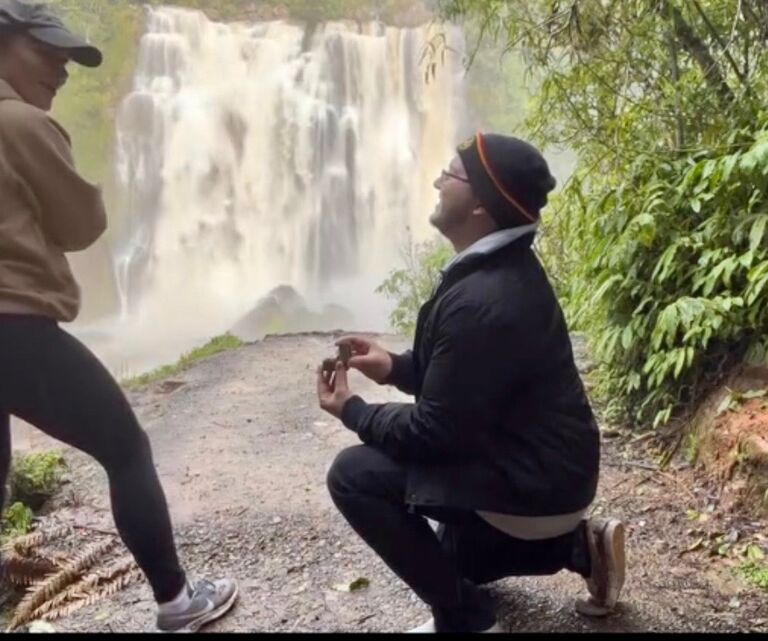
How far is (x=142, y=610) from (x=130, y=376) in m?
1.44

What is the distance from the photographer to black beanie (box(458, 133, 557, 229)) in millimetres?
1000

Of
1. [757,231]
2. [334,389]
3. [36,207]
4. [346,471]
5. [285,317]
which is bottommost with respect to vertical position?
[285,317]

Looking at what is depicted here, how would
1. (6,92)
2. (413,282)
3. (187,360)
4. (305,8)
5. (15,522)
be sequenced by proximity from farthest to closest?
(305,8) → (413,282) → (187,360) → (15,522) → (6,92)

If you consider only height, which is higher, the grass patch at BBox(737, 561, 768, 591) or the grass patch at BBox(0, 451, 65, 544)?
the grass patch at BBox(737, 561, 768, 591)

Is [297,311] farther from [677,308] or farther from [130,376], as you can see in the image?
[677,308]

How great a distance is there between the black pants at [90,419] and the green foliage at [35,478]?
58cm

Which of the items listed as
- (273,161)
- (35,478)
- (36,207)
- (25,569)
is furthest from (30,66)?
(273,161)

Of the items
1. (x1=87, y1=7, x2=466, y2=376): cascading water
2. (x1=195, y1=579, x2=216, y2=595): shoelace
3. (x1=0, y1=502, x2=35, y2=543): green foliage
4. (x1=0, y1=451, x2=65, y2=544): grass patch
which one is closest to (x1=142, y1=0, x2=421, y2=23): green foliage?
(x1=87, y1=7, x2=466, y2=376): cascading water

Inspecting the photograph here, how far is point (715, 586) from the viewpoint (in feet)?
4.31

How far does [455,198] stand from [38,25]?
1.82 feet

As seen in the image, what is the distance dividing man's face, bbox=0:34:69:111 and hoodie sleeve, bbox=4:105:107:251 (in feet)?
0.15

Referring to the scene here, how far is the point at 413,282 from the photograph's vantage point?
3752mm

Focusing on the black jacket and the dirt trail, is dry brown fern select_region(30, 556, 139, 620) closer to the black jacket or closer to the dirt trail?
the dirt trail

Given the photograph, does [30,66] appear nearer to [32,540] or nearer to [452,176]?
[452,176]
